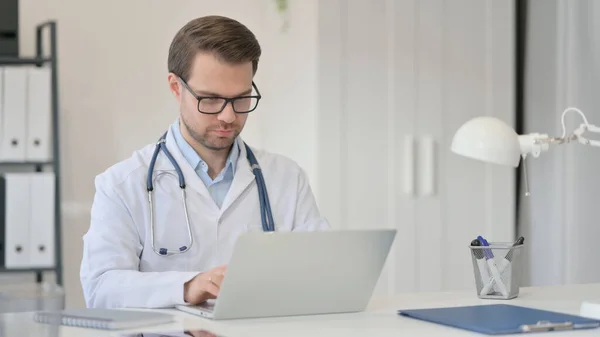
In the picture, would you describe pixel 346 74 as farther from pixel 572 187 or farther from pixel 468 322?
pixel 468 322

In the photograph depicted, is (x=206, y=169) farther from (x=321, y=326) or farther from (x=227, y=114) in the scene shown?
(x=321, y=326)

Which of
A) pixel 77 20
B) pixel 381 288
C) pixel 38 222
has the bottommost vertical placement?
pixel 381 288

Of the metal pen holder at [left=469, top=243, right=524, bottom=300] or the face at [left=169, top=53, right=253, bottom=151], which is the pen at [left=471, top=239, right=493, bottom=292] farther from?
the face at [left=169, top=53, right=253, bottom=151]

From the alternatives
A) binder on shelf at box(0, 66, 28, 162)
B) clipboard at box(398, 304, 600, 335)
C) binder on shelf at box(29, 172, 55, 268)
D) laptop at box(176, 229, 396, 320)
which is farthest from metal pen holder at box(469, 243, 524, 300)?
binder on shelf at box(0, 66, 28, 162)

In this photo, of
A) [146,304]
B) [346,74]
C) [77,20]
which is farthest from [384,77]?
[146,304]

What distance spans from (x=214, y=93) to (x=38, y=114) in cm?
142

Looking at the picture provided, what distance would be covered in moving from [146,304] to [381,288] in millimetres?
1802

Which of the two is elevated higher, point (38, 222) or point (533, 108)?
point (533, 108)

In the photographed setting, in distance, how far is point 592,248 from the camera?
3428mm

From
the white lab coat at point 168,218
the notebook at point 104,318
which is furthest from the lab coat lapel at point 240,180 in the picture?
the notebook at point 104,318

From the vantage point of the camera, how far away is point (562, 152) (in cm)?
353

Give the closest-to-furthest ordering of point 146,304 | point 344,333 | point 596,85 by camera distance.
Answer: point 344,333 → point 146,304 → point 596,85

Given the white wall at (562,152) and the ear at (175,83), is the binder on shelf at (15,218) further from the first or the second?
the white wall at (562,152)

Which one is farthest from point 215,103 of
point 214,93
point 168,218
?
point 168,218
